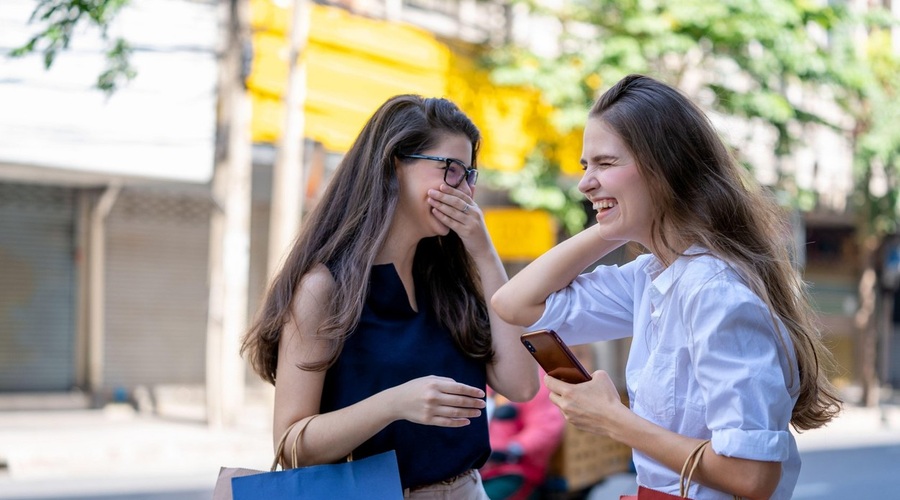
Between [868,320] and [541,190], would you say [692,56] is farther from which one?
[868,320]

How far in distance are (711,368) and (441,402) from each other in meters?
0.54

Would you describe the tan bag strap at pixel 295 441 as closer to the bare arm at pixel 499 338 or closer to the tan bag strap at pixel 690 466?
the bare arm at pixel 499 338


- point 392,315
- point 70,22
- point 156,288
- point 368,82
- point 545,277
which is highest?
point 368,82

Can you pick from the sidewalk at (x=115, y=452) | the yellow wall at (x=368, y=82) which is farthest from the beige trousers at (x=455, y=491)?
the yellow wall at (x=368, y=82)

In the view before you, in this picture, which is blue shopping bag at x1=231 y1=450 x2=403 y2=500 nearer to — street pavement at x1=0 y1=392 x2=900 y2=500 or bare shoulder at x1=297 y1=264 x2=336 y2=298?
bare shoulder at x1=297 y1=264 x2=336 y2=298

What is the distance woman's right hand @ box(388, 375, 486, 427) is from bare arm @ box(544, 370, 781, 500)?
0.54 feet

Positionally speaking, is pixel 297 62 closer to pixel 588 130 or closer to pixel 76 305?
pixel 76 305

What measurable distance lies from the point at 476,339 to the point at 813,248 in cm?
2218

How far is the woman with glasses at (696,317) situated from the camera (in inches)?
68.7

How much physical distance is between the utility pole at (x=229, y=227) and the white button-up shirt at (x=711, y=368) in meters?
10.1

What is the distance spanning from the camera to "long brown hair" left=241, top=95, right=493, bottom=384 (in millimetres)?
2238

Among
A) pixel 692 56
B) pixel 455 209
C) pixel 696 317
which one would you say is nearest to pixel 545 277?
pixel 455 209

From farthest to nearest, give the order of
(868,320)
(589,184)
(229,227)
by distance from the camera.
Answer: (868,320) < (229,227) < (589,184)

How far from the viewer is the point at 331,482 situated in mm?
2061
